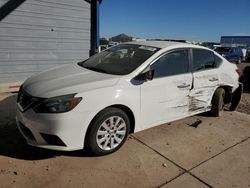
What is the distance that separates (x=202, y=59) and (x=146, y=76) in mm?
1708

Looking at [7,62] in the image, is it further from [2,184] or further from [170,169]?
[170,169]

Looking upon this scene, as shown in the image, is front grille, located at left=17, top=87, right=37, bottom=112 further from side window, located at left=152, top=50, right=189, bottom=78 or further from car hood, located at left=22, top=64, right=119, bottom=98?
side window, located at left=152, top=50, right=189, bottom=78

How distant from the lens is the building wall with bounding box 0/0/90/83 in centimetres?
780

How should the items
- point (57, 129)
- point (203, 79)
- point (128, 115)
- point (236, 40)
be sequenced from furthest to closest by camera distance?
point (236, 40) < point (203, 79) < point (128, 115) < point (57, 129)

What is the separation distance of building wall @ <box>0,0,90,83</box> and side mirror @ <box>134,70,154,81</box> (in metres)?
5.13

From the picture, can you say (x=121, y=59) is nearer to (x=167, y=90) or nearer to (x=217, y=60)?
(x=167, y=90)

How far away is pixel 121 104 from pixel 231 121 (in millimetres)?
2995

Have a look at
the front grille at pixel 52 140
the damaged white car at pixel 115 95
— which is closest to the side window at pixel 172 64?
the damaged white car at pixel 115 95

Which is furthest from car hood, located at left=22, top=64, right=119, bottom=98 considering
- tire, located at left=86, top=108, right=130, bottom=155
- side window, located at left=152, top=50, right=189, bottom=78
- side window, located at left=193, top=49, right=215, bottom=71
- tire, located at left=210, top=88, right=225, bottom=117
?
tire, located at left=210, top=88, right=225, bottom=117

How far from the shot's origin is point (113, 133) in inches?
157

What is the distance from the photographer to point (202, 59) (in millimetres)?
5375

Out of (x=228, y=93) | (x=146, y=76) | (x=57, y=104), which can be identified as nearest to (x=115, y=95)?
(x=146, y=76)

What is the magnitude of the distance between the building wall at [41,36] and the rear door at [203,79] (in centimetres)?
486

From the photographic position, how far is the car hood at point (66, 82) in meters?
3.65
